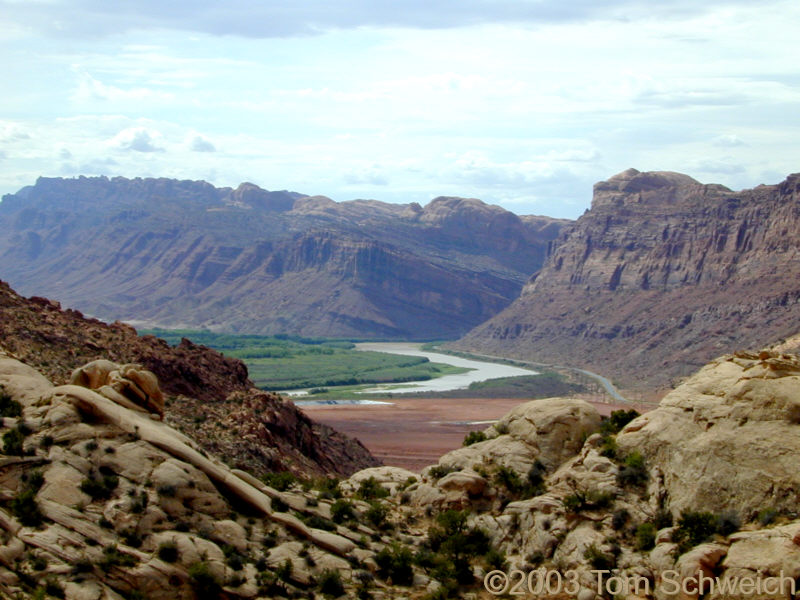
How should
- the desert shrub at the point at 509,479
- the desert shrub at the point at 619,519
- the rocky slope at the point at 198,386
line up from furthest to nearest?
the rocky slope at the point at 198,386
the desert shrub at the point at 509,479
the desert shrub at the point at 619,519

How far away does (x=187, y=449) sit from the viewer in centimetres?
3475

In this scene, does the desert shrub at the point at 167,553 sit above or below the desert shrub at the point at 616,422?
below

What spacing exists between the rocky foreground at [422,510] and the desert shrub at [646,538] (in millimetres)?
46

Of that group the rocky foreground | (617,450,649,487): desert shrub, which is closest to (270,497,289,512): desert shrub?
the rocky foreground

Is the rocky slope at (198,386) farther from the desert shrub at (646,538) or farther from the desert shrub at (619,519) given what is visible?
the desert shrub at (646,538)

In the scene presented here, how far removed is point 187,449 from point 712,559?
53.9ft

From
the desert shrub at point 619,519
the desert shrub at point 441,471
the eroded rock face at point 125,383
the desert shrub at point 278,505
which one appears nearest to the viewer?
the desert shrub at point 619,519

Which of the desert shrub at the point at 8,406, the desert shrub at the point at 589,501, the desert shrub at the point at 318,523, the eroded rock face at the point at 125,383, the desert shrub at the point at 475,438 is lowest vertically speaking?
the desert shrub at the point at 318,523

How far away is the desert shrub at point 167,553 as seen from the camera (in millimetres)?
30156

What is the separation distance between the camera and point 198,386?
198 feet

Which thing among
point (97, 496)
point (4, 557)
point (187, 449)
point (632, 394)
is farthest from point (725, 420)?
point (632, 394)

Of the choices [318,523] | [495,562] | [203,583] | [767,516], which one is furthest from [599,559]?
[203,583]

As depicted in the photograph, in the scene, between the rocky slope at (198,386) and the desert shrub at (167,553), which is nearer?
the desert shrub at (167,553)

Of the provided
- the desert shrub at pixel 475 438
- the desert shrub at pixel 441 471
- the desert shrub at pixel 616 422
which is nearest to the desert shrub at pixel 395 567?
the desert shrub at pixel 441 471
